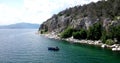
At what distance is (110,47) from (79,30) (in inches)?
2177

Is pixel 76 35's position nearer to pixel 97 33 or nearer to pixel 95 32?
pixel 95 32

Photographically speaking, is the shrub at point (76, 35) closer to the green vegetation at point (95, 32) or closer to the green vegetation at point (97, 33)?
the green vegetation at point (97, 33)

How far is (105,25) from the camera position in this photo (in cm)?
15962

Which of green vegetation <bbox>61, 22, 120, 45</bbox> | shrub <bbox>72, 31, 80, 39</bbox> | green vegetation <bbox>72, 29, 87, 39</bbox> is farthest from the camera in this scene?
shrub <bbox>72, 31, 80, 39</bbox>

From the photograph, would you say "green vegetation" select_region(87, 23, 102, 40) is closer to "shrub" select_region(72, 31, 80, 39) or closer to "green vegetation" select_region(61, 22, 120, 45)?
"green vegetation" select_region(61, 22, 120, 45)

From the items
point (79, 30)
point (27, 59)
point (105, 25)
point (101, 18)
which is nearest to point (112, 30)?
point (105, 25)

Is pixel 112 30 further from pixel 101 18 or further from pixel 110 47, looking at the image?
pixel 101 18

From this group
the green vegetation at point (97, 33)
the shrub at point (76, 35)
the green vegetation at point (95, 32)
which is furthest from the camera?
the shrub at point (76, 35)

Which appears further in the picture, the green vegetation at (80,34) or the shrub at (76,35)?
the shrub at (76,35)

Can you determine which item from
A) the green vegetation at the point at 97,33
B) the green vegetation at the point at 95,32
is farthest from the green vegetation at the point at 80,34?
the green vegetation at the point at 95,32

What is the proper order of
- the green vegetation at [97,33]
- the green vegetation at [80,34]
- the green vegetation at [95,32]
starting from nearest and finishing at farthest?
1. the green vegetation at [97,33]
2. the green vegetation at [95,32]
3. the green vegetation at [80,34]

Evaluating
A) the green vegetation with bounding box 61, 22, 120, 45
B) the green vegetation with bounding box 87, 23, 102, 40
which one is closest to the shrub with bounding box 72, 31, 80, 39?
the green vegetation with bounding box 61, 22, 120, 45

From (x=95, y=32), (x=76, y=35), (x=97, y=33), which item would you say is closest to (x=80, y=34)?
(x=76, y=35)

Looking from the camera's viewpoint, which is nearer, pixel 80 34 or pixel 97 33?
pixel 97 33
